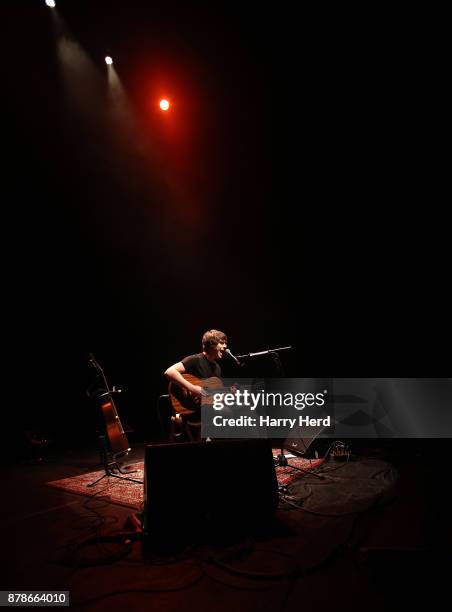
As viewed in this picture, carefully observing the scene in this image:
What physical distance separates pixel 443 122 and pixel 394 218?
157cm

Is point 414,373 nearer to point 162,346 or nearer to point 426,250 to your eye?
point 426,250

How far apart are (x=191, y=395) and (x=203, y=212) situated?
3.87 m

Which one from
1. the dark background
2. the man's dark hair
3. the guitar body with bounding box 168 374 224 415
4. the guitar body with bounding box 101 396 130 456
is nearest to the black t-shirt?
the guitar body with bounding box 168 374 224 415

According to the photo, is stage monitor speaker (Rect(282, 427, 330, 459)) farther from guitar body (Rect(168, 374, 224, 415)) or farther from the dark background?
the dark background

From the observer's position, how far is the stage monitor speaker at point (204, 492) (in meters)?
2.44

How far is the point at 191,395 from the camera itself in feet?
13.0

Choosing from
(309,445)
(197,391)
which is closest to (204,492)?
(197,391)

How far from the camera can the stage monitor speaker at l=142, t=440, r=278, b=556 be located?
2439 millimetres

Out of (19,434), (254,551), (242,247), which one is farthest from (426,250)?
(19,434)

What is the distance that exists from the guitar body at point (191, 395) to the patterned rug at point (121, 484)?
864 mm

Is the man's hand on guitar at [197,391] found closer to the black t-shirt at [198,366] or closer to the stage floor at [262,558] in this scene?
the black t-shirt at [198,366]

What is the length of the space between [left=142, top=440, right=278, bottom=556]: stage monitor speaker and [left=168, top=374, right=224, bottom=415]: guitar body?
1.28 m

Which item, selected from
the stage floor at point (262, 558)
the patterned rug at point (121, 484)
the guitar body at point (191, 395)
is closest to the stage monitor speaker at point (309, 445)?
the patterned rug at point (121, 484)

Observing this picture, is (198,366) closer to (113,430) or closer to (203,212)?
(113,430)
